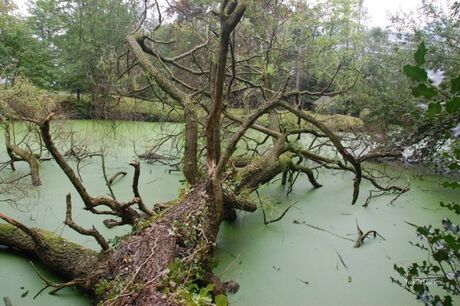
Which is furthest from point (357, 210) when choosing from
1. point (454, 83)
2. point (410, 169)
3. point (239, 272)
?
point (454, 83)

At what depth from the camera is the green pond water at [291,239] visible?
7.50 feet

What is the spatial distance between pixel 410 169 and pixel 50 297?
554 cm

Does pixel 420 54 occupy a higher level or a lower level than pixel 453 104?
higher

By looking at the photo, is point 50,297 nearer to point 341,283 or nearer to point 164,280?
point 164,280

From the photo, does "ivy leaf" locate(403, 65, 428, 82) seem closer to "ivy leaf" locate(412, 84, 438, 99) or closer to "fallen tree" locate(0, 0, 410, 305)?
"ivy leaf" locate(412, 84, 438, 99)

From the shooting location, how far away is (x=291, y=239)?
10.3 feet

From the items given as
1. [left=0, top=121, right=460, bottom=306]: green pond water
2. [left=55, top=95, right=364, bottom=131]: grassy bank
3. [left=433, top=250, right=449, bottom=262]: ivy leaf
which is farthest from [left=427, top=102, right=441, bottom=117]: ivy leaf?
[left=55, top=95, right=364, bottom=131]: grassy bank

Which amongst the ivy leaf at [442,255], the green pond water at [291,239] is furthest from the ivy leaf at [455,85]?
the green pond water at [291,239]

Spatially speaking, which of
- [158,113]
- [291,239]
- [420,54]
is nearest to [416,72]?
[420,54]

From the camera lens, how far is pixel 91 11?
431 inches

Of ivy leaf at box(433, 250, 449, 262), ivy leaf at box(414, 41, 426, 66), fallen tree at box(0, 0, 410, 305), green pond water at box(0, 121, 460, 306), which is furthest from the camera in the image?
green pond water at box(0, 121, 460, 306)

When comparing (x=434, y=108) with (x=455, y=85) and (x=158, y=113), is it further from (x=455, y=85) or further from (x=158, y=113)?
(x=158, y=113)

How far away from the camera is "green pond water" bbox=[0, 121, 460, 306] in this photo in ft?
7.50

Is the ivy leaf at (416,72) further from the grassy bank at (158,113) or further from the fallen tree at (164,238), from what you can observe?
the grassy bank at (158,113)
